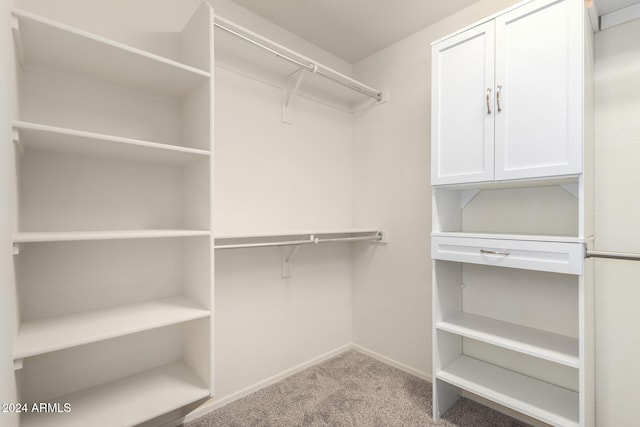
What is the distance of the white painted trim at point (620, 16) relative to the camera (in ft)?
4.61

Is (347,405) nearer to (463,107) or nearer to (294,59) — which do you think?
(463,107)

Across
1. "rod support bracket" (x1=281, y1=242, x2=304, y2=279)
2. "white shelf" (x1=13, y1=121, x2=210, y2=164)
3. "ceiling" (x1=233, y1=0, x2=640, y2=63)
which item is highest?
"ceiling" (x1=233, y1=0, x2=640, y2=63)

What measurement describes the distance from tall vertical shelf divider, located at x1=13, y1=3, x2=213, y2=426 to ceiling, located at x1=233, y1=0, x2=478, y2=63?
2.47 ft

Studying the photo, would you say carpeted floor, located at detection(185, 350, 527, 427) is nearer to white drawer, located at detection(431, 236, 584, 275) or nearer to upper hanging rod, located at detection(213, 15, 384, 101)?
white drawer, located at detection(431, 236, 584, 275)

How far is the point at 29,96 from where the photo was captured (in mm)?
1238

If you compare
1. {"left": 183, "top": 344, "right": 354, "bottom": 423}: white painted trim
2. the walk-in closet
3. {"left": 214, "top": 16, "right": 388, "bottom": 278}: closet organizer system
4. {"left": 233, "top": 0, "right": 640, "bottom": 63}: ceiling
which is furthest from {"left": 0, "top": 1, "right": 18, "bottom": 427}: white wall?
{"left": 233, "top": 0, "right": 640, "bottom": 63}: ceiling

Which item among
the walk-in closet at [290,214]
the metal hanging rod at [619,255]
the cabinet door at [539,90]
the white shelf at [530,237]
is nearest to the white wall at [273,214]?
the walk-in closet at [290,214]

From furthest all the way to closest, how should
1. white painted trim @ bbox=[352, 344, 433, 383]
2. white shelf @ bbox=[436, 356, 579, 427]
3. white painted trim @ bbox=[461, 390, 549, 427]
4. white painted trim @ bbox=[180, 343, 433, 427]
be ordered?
white painted trim @ bbox=[352, 344, 433, 383] → white painted trim @ bbox=[180, 343, 433, 427] → white painted trim @ bbox=[461, 390, 549, 427] → white shelf @ bbox=[436, 356, 579, 427]

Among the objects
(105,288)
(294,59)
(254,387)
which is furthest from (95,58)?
(254,387)

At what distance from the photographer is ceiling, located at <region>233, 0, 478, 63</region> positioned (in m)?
1.90

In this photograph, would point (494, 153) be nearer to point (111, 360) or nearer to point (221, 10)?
point (221, 10)

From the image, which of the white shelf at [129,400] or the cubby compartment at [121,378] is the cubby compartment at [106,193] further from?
the white shelf at [129,400]

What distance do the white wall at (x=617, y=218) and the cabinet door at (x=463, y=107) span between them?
583 mm

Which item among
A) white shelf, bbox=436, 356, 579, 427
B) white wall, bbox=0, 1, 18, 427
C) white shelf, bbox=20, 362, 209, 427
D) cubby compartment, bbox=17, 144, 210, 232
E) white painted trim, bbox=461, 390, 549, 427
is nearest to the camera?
white wall, bbox=0, 1, 18, 427
